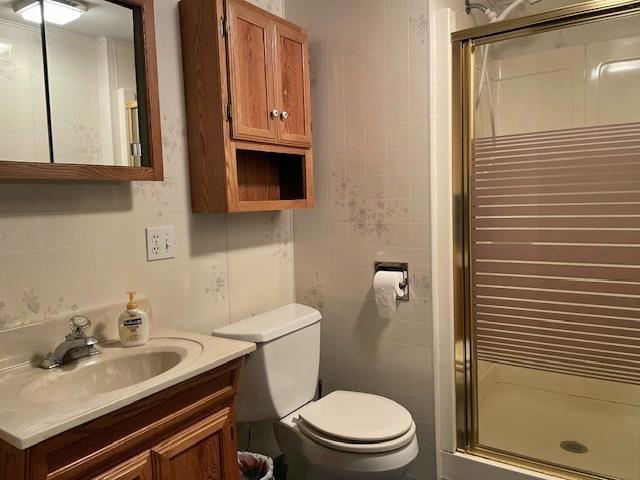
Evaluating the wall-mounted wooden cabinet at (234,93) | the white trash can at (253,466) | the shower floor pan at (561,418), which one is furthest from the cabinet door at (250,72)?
the shower floor pan at (561,418)

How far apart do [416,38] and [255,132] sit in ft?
2.36

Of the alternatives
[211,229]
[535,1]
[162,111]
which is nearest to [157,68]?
[162,111]

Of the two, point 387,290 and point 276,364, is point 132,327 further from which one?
point 387,290

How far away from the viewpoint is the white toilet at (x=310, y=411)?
1.50 m

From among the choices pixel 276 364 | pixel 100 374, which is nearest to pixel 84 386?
pixel 100 374

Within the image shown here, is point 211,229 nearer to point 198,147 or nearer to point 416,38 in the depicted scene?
point 198,147

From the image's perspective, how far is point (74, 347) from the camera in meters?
1.23

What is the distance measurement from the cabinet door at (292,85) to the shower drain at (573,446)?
1.68 meters

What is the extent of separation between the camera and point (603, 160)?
162 centimetres

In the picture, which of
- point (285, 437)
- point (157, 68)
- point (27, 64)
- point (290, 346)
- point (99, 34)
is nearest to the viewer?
point (27, 64)

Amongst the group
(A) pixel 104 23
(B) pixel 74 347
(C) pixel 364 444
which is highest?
(A) pixel 104 23

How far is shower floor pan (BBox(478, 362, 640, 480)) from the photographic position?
6.23ft

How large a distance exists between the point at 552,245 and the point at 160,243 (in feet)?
4.68

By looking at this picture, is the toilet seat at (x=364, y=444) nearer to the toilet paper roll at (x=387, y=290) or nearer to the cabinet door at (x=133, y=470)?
the toilet paper roll at (x=387, y=290)
